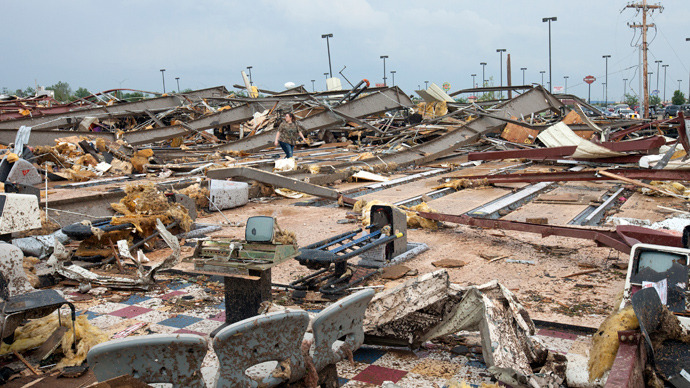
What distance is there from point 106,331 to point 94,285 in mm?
1449

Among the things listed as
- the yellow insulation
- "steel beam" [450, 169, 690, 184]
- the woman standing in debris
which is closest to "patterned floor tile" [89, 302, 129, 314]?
the yellow insulation

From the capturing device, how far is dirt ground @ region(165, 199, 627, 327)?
4.87m

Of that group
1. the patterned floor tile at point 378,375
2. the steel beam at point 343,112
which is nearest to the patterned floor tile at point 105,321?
the patterned floor tile at point 378,375

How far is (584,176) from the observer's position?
10.0 meters

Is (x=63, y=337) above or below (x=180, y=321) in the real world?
above

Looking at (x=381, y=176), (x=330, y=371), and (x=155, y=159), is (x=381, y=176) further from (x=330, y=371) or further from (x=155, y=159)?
(x=330, y=371)

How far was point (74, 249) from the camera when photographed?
7062mm

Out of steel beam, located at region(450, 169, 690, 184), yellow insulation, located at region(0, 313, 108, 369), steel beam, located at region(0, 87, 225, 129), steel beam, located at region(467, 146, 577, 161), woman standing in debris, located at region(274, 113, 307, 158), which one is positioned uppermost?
steel beam, located at region(0, 87, 225, 129)

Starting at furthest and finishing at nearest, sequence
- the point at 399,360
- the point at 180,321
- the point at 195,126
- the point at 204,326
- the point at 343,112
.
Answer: the point at 195,126 → the point at 343,112 → the point at 180,321 → the point at 204,326 → the point at 399,360

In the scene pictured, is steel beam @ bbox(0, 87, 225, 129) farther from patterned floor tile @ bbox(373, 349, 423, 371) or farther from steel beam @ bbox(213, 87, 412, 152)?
patterned floor tile @ bbox(373, 349, 423, 371)

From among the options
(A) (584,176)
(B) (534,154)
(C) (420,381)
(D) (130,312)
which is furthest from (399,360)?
(B) (534,154)

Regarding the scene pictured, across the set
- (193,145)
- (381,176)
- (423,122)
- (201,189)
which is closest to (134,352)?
(201,189)

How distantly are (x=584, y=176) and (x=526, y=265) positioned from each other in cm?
464

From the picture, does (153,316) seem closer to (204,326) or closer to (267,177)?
(204,326)
